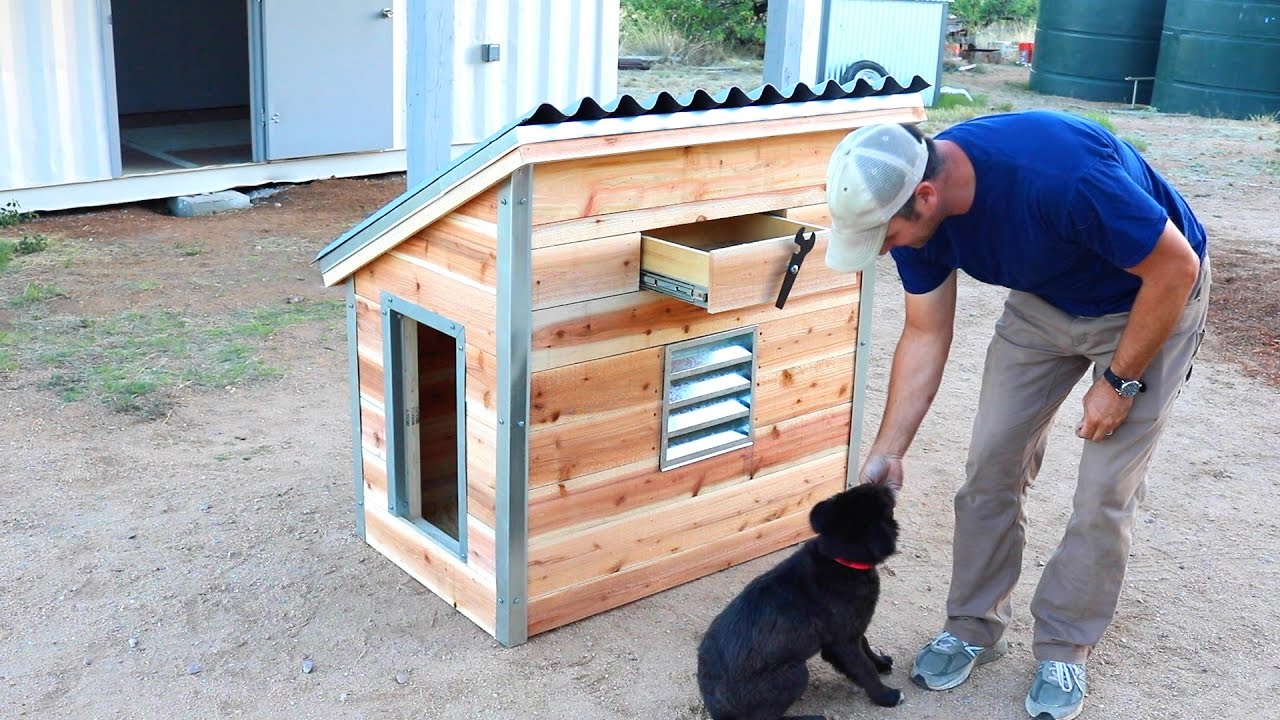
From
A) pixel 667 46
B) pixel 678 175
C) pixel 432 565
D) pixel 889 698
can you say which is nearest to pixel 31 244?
pixel 432 565

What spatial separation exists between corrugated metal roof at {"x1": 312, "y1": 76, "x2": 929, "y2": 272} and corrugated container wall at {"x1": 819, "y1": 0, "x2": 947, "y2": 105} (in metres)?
11.1

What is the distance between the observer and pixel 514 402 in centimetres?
317

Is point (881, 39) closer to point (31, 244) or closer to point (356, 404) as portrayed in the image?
point (31, 244)

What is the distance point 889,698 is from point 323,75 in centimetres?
730

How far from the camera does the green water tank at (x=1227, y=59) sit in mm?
14672

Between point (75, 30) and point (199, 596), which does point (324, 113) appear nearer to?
point (75, 30)

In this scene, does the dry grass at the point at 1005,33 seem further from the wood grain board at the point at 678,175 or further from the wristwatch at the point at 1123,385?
the wristwatch at the point at 1123,385

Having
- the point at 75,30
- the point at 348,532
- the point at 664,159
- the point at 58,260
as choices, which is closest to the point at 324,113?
the point at 75,30

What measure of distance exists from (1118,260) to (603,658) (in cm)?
171

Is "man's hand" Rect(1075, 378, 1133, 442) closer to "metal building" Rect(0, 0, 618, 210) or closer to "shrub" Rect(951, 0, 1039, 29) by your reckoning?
"metal building" Rect(0, 0, 618, 210)

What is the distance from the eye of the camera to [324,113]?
926 cm

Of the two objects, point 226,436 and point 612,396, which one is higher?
point 612,396

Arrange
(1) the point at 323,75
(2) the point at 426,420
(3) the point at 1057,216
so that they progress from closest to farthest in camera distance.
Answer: (3) the point at 1057,216 < (2) the point at 426,420 < (1) the point at 323,75

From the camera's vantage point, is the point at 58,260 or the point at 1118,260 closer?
the point at 1118,260
